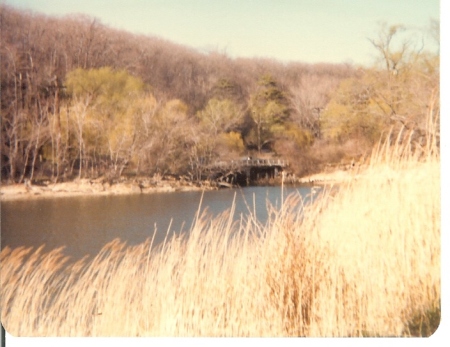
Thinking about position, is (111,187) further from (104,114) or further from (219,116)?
(219,116)

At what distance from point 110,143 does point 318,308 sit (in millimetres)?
1370

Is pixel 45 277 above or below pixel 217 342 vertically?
above

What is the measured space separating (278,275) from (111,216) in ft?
3.01

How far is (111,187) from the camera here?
3.28 metres

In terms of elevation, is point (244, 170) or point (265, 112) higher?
point (265, 112)

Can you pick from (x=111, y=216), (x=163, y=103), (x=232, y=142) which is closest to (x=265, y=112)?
(x=232, y=142)

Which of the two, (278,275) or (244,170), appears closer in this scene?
(278,275)

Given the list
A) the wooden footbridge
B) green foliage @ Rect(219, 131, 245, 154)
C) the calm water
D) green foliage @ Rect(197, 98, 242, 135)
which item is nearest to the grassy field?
the calm water

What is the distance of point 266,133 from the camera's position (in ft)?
10.8

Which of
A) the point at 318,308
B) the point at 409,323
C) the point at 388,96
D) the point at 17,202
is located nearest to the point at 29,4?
the point at 17,202

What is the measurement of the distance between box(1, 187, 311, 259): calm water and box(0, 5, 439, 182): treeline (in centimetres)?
15

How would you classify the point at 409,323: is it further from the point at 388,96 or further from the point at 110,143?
the point at 110,143

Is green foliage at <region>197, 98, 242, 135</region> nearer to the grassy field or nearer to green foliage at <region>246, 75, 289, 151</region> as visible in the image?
green foliage at <region>246, 75, 289, 151</region>

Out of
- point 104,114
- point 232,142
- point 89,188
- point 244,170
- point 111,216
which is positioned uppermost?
point 104,114
